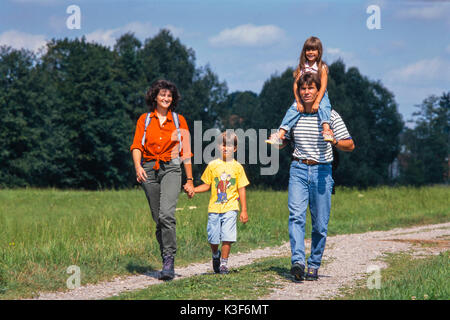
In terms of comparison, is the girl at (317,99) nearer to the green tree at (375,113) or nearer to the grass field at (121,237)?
the grass field at (121,237)

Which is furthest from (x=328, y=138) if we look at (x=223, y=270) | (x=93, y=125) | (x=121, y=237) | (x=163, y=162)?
(x=93, y=125)

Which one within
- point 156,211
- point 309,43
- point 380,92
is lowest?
point 156,211

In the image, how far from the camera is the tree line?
4234 cm

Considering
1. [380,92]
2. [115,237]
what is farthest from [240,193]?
[380,92]

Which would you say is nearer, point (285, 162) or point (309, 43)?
point (309, 43)

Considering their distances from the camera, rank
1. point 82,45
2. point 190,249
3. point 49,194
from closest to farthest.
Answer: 1. point 190,249
2. point 49,194
3. point 82,45

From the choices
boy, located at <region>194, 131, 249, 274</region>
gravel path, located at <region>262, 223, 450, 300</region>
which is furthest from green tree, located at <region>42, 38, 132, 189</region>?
boy, located at <region>194, 131, 249, 274</region>

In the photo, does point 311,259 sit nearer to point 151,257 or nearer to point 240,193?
point 240,193

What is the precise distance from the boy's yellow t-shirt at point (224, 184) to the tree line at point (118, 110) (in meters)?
28.6

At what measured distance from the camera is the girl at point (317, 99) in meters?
5.94

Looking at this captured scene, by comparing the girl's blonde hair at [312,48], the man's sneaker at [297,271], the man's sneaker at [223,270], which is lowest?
the man's sneaker at [223,270]

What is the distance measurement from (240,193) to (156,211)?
3.48ft

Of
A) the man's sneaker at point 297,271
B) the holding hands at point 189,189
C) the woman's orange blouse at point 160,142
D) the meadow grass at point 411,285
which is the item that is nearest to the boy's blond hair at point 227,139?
the woman's orange blouse at point 160,142

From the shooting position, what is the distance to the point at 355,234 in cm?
1265
